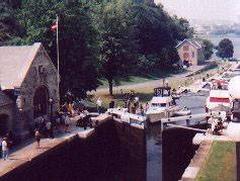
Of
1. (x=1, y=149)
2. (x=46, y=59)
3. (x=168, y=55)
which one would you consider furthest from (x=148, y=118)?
A: (x=168, y=55)

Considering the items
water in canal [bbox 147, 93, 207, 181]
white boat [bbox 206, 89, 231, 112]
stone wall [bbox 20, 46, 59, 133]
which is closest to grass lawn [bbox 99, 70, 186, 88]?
white boat [bbox 206, 89, 231, 112]

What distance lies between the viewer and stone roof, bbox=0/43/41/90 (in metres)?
35.4

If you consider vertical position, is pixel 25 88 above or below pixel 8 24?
below

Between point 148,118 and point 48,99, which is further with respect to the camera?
point 148,118

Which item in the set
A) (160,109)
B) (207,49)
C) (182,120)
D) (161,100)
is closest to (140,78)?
(161,100)

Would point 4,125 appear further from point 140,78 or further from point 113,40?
point 140,78

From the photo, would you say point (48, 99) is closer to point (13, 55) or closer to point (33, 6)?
point (13, 55)

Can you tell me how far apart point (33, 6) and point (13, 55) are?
12837 millimetres

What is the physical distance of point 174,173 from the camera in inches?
1545

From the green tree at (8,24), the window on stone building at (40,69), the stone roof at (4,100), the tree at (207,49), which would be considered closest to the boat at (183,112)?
the window on stone building at (40,69)

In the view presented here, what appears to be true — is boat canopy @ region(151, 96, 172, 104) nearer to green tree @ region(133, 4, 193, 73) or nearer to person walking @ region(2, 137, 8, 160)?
person walking @ region(2, 137, 8, 160)

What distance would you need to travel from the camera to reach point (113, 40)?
67375 mm

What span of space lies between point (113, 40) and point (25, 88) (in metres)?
33.0

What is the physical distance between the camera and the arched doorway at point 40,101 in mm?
37938
